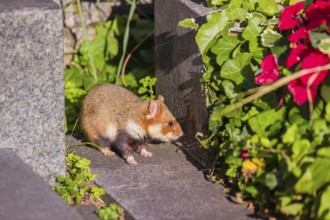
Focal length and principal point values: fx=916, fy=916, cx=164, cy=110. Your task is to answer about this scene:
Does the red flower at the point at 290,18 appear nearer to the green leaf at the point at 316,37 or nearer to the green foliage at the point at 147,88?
Answer: the green leaf at the point at 316,37

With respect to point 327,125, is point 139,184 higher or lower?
lower

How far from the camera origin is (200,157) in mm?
5730

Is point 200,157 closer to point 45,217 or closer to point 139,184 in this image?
point 139,184

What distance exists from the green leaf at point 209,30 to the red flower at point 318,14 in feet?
1.95

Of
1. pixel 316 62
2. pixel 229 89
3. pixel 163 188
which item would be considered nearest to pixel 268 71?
pixel 316 62

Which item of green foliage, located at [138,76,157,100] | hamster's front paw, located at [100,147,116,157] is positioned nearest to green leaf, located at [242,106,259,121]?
A: hamster's front paw, located at [100,147,116,157]

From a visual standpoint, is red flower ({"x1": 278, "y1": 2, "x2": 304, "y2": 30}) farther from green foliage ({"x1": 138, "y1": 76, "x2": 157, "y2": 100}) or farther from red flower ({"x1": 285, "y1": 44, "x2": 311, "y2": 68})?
green foliage ({"x1": 138, "y1": 76, "x2": 157, "y2": 100})

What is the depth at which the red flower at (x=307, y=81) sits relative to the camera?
4.61 m

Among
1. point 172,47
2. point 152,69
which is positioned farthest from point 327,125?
point 152,69

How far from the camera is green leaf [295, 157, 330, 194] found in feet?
14.2

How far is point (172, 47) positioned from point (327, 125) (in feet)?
5.61

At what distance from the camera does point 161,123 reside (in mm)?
6133

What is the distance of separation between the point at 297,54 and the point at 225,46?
60 cm

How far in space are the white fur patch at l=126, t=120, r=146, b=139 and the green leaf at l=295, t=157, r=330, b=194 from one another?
6.42 feet
